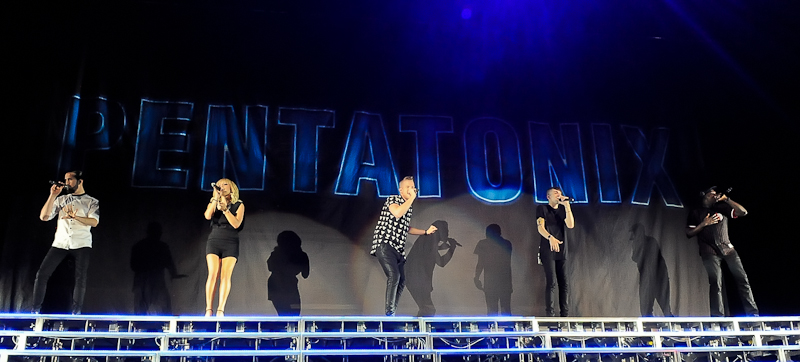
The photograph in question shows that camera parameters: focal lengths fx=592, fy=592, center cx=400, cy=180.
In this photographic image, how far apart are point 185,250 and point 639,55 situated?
6.45 m

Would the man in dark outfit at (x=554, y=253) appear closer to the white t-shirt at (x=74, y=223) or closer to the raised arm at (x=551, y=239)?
the raised arm at (x=551, y=239)

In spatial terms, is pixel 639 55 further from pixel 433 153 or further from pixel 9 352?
pixel 9 352

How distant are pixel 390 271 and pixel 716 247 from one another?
3517 mm

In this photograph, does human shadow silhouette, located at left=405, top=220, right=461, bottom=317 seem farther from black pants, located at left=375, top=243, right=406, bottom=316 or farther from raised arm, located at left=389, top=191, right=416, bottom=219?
raised arm, located at left=389, top=191, right=416, bottom=219

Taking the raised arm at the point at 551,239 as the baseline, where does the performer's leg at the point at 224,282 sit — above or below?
below

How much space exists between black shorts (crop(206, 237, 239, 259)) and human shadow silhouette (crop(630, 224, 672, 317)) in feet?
15.7

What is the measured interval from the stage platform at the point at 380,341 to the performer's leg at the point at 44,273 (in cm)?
19

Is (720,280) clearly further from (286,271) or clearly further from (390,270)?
(286,271)

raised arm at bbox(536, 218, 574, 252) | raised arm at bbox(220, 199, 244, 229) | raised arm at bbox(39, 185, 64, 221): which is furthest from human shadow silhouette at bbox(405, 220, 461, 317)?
raised arm at bbox(39, 185, 64, 221)

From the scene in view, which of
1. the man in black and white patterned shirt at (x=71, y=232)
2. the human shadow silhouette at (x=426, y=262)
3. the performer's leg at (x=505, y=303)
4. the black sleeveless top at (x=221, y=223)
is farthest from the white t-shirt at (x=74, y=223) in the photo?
the performer's leg at (x=505, y=303)

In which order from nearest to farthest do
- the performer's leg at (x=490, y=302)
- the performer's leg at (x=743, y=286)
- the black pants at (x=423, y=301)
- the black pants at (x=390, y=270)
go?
the black pants at (x=390, y=270), the performer's leg at (x=743, y=286), the black pants at (x=423, y=301), the performer's leg at (x=490, y=302)

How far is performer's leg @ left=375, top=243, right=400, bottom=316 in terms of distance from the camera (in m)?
5.61

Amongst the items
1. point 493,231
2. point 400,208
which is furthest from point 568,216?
point 400,208

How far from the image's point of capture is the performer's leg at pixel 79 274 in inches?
217
